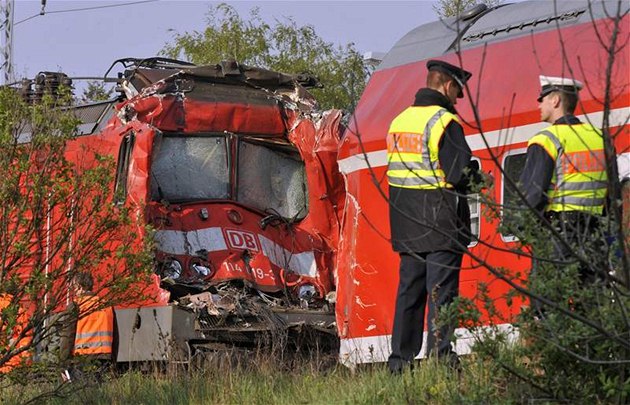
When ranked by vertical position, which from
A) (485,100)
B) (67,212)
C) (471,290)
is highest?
(485,100)

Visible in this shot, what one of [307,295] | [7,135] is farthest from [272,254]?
[7,135]

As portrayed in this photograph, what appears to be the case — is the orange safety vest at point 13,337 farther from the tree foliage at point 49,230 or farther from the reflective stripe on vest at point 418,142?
the reflective stripe on vest at point 418,142

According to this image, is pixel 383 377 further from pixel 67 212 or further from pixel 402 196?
pixel 67 212

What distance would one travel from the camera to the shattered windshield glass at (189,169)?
1205cm

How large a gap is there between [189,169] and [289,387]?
482cm

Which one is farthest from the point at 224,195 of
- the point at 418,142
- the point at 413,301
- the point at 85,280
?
the point at 418,142

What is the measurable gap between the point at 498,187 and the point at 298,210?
453cm

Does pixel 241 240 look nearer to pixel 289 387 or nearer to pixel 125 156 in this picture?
pixel 125 156

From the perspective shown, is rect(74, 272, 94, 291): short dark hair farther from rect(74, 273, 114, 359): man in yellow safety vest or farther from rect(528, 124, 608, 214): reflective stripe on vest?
rect(528, 124, 608, 214): reflective stripe on vest

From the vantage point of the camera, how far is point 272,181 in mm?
12844

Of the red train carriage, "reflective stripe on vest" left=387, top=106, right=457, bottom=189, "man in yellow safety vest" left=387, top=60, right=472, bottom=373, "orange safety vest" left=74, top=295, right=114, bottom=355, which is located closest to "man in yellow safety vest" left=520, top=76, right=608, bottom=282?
"man in yellow safety vest" left=387, top=60, right=472, bottom=373

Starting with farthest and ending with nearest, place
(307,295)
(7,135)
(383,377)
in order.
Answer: (307,295), (7,135), (383,377)

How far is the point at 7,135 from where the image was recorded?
7.88m

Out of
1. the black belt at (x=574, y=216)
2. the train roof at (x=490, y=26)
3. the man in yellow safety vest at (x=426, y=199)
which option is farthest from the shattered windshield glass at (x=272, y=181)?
the black belt at (x=574, y=216)
